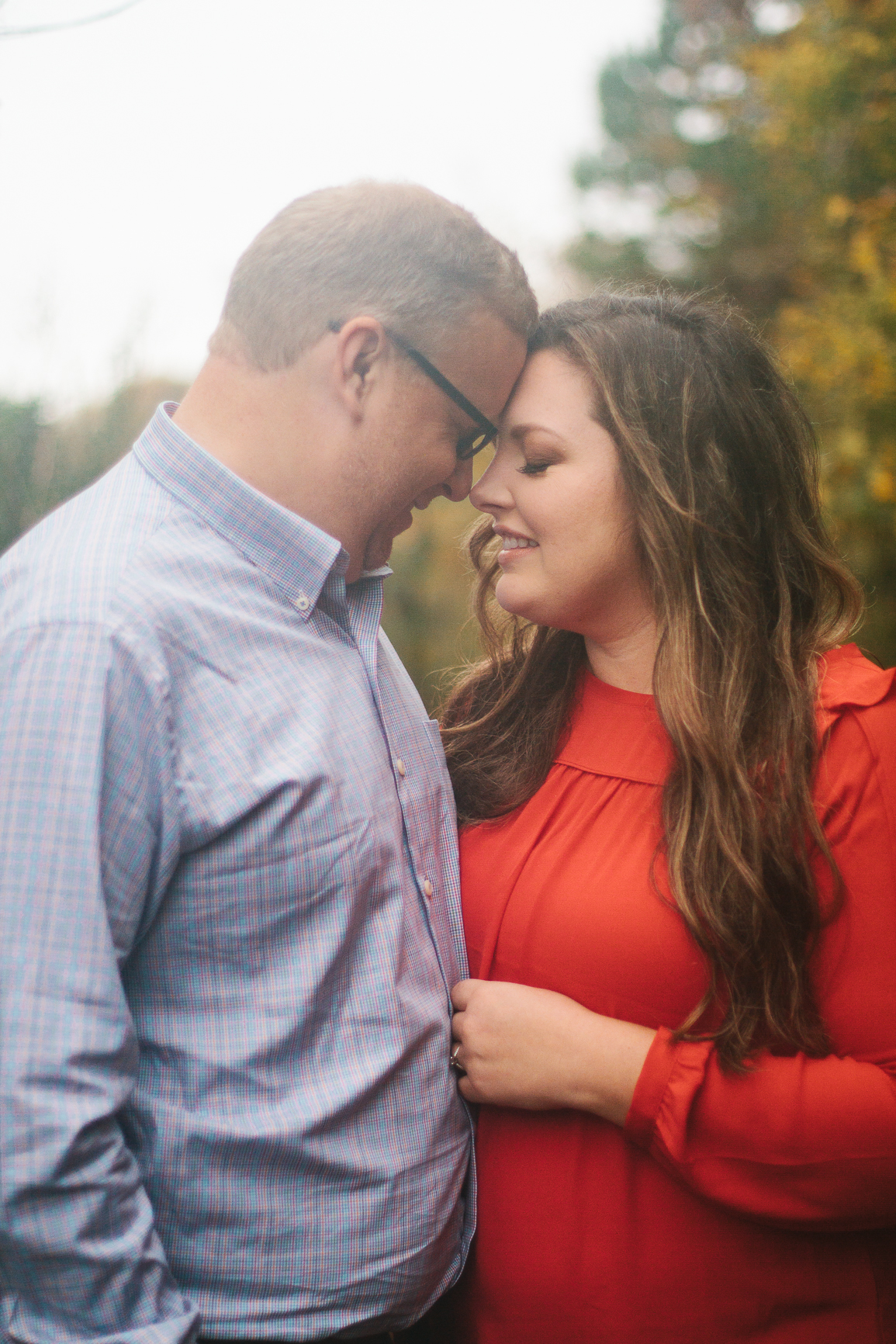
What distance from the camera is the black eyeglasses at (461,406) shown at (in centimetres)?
152

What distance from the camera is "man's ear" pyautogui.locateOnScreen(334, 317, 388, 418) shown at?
1477 mm

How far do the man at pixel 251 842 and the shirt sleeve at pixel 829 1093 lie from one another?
350 millimetres

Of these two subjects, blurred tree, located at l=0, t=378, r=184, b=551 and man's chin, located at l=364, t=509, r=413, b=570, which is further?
blurred tree, located at l=0, t=378, r=184, b=551

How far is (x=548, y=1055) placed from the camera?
5.04 ft

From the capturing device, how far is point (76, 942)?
3.68 feet

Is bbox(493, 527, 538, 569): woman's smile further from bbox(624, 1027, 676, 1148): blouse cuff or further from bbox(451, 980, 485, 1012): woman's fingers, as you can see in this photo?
bbox(624, 1027, 676, 1148): blouse cuff

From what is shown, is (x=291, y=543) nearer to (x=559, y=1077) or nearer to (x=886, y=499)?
(x=559, y=1077)

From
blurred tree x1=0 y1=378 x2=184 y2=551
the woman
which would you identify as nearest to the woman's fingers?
the woman

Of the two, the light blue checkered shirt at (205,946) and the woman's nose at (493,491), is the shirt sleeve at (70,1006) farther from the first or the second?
the woman's nose at (493,491)

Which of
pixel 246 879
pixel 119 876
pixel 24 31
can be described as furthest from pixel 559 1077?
pixel 24 31

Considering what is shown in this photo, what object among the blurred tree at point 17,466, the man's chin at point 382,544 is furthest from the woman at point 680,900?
the blurred tree at point 17,466

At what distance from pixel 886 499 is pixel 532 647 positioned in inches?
184

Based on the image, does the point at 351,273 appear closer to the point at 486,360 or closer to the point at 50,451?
the point at 486,360

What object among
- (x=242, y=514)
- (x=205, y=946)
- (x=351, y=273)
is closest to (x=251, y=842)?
(x=205, y=946)
